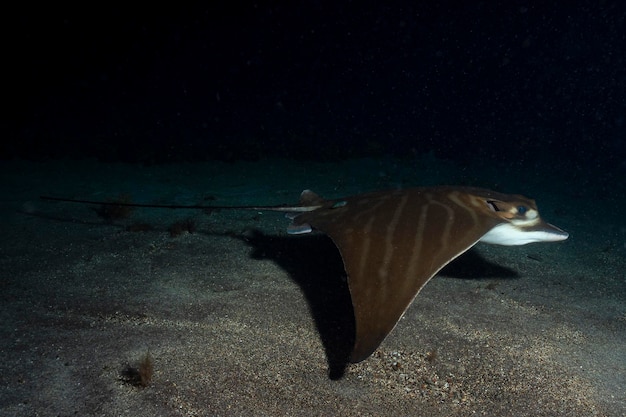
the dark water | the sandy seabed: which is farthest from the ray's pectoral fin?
the dark water

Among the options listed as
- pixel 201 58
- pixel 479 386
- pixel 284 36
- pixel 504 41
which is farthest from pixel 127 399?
pixel 504 41

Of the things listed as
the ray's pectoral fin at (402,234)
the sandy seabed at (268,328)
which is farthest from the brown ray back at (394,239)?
the sandy seabed at (268,328)

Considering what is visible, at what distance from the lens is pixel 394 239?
9.95 feet

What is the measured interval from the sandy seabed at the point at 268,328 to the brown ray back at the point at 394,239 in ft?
2.99

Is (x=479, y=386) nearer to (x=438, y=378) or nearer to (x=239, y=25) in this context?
(x=438, y=378)

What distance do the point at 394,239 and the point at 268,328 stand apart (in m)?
1.71

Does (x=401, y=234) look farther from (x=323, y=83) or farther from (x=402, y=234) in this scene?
(x=323, y=83)

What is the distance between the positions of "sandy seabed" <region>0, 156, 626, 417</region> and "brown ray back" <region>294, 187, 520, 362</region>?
91 cm

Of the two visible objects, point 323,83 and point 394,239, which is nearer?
point 394,239

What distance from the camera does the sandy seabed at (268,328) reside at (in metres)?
2.77

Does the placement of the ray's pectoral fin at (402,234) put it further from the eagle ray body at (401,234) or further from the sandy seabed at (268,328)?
the sandy seabed at (268,328)

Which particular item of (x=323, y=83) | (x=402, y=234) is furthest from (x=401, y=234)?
(x=323, y=83)

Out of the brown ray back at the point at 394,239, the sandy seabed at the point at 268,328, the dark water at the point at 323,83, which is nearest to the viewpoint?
the brown ray back at the point at 394,239

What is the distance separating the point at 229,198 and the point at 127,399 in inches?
320
